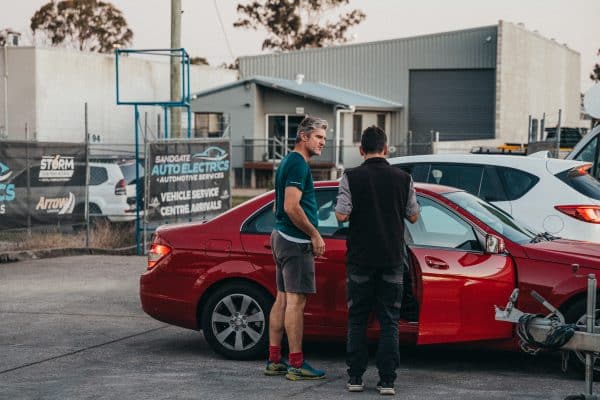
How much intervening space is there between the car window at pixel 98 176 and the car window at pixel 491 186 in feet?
35.7

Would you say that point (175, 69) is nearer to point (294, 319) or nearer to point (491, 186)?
point (491, 186)

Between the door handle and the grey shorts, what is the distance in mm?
847

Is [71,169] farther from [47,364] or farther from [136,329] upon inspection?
[47,364]

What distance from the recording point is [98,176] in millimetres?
20828

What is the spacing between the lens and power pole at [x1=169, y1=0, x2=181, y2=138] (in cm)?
2002

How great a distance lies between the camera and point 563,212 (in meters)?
10.8

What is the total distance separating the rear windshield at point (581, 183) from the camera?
427 inches

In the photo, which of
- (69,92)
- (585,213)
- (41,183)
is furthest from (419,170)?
(69,92)

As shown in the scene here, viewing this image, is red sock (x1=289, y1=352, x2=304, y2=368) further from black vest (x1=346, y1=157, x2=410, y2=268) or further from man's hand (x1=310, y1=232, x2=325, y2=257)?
black vest (x1=346, y1=157, x2=410, y2=268)

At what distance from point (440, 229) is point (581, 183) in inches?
124

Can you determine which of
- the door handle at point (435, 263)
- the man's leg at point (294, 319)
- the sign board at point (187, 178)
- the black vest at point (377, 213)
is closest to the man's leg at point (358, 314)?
the black vest at point (377, 213)

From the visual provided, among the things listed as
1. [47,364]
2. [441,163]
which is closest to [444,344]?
[47,364]

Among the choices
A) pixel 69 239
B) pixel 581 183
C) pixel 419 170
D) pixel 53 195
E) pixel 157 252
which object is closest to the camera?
pixel 157 252

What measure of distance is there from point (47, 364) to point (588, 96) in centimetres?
679
